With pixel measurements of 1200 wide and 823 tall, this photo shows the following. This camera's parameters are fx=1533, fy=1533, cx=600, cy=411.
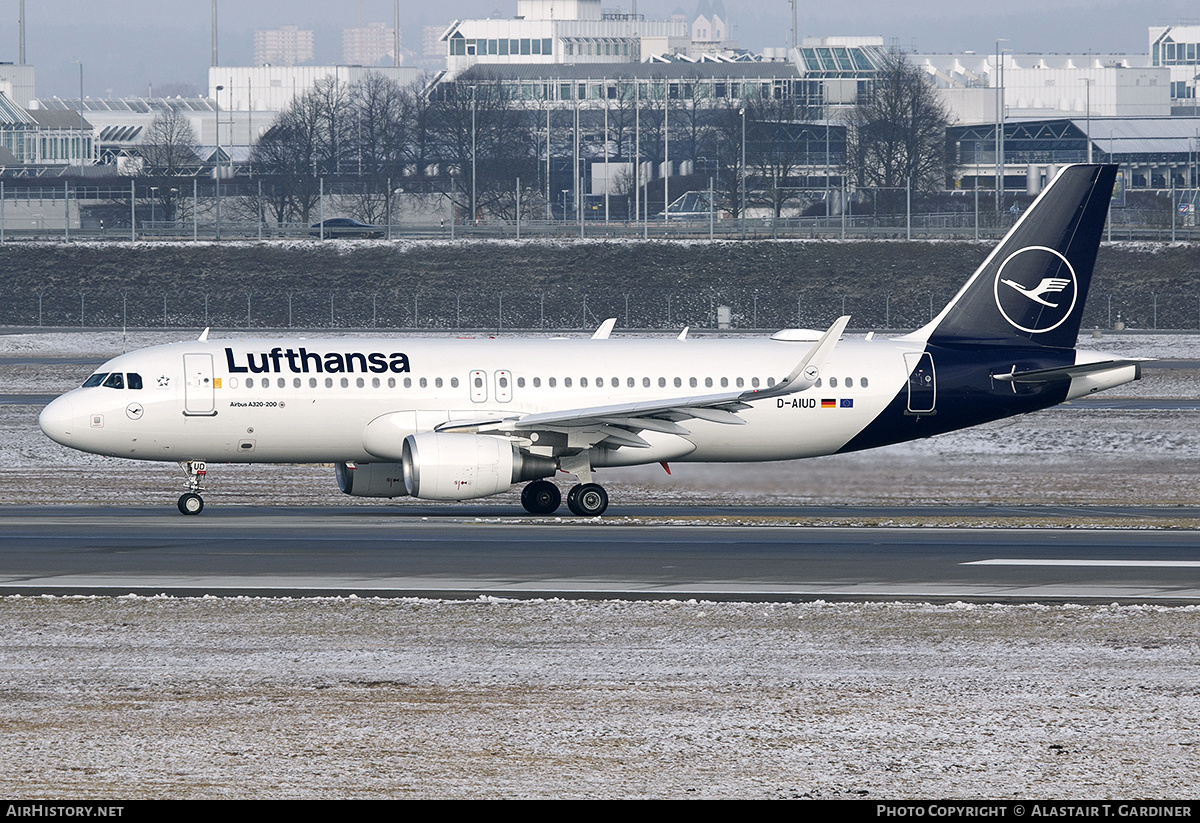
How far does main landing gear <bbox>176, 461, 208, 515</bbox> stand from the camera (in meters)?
33.7

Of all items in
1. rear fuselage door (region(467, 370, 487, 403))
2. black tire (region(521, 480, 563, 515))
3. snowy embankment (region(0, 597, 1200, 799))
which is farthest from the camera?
black tire (region(521, 480, 563, 515))

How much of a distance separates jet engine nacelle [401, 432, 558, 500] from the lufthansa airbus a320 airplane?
0.14 ft

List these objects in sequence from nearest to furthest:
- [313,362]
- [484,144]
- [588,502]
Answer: [313,362] < [588,502] < [484,144]

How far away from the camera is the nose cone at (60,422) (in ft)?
109

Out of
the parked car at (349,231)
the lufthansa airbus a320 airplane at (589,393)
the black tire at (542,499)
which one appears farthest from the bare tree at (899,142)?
the black tire at (542,499)

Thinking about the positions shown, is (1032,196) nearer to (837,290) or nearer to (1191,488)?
(837,290)

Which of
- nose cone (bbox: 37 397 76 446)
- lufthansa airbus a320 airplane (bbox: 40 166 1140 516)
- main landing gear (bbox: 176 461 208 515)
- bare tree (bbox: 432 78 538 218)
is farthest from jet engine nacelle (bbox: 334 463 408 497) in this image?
bare tree (bbox: 432 78 538 218)

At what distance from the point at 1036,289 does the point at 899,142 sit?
101127 mm

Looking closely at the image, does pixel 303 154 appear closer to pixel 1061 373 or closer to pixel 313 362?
pixel 313 362

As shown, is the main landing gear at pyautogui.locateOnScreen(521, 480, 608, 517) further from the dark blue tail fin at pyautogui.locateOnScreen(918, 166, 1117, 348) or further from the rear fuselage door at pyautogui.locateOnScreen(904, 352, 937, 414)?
the dark blue tail fin at pyautogui.locateOnScreen(918, 166, 1117, 348)

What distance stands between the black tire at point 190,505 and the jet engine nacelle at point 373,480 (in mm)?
3263

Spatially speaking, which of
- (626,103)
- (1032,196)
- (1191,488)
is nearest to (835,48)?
(626,103)

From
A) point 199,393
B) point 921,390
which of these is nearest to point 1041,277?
point 921,390

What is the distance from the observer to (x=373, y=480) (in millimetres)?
34938
